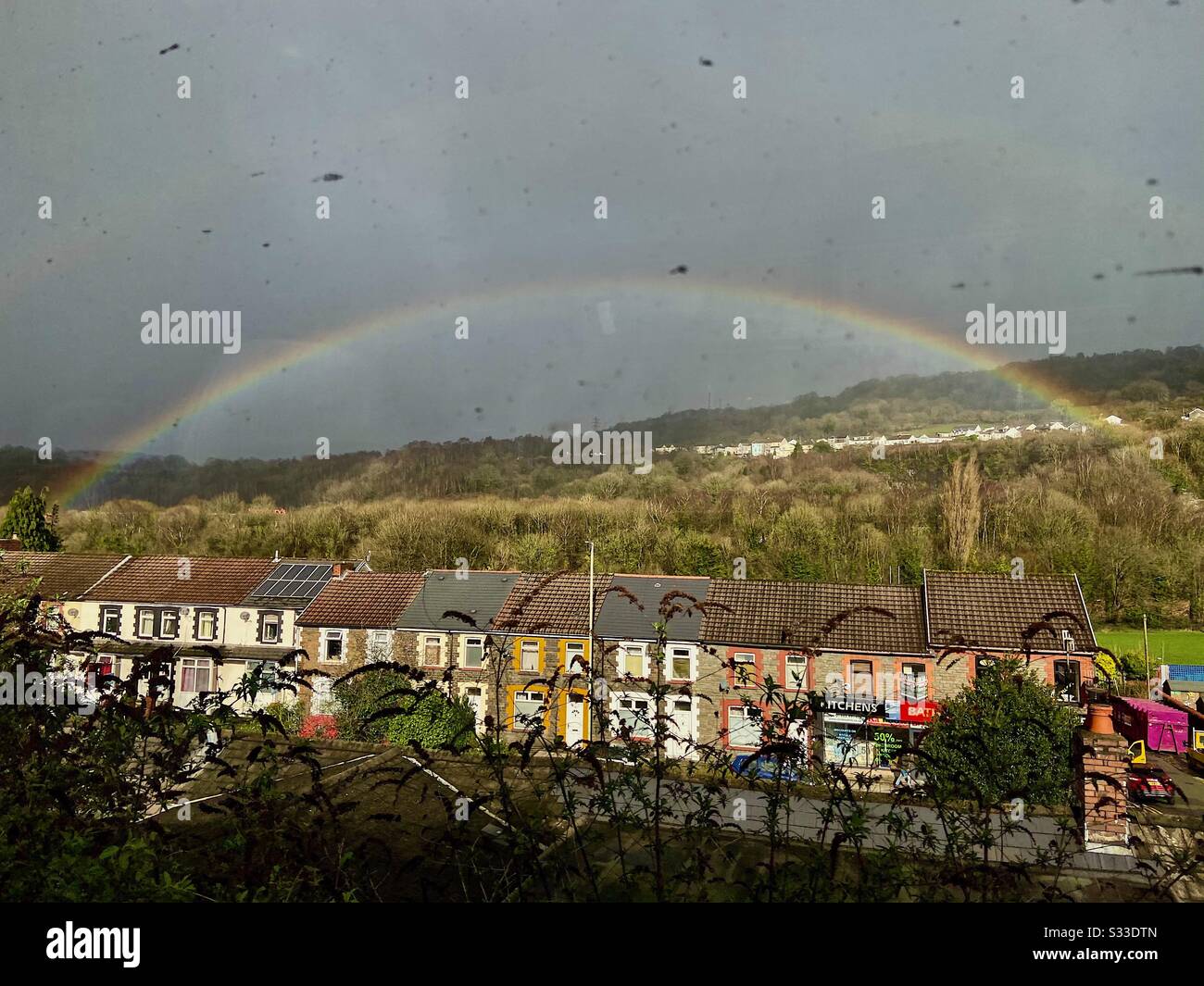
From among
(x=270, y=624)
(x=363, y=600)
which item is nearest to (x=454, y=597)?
(x=363, y=600)

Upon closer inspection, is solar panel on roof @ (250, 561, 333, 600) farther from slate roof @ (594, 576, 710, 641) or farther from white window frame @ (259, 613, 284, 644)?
slate roof @ (594, 576, 710, 641)

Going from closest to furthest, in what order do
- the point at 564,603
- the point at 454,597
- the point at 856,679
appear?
the point at 856,679
the point at 564,603
the point at 454,597

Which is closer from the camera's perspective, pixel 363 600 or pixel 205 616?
pixel 363 600

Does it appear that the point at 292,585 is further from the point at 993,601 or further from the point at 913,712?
the point at 993,601

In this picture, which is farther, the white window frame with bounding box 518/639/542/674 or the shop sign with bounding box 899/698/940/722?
the white window frame with bounding box 518/639/542/674

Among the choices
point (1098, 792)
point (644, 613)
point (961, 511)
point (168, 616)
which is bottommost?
point (168, 616)

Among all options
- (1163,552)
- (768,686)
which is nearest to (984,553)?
(1163,552)

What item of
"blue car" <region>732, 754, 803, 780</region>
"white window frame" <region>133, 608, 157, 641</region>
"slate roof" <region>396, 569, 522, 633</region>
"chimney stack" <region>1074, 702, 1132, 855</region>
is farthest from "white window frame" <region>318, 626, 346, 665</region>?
"blue car" <region>732, 754, 803, 780</region>
